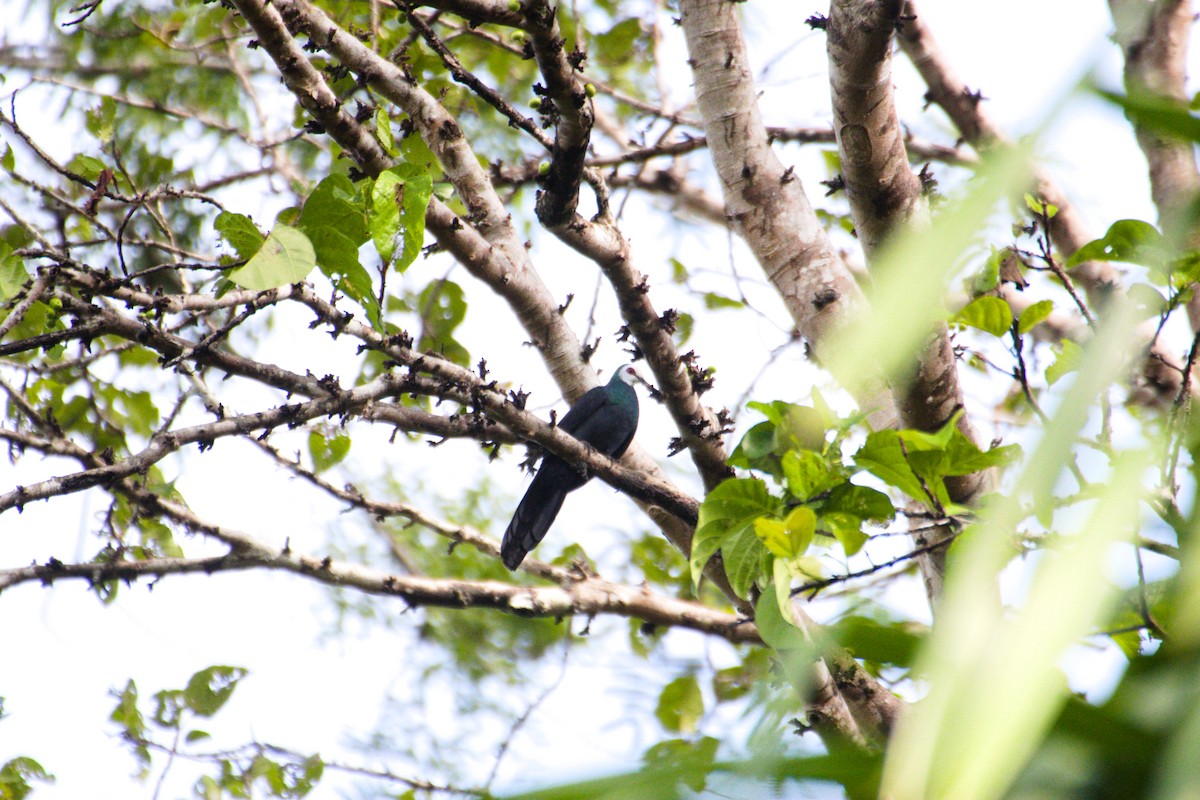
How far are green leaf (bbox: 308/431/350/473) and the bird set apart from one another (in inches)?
30.9

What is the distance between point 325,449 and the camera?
295 centimetres

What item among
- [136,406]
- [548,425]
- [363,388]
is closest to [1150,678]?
[363,388]

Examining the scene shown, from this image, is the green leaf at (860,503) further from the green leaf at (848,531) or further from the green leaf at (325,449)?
the green leaf at (325,449)

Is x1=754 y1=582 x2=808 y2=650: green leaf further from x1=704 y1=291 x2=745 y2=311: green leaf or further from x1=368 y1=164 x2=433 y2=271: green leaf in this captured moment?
x1=704 y1=291 x2=745 y2=311: green leaf

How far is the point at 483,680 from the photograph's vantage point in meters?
4.02

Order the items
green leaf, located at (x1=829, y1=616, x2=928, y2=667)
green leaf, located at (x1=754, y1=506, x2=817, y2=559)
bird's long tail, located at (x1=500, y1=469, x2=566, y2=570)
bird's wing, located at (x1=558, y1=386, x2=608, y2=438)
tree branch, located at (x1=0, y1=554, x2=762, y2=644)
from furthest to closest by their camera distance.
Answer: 1. bird's long tail, located at (x1=500, y1=469, x2=566, y2=570)
2. bird's wing, located at (x1=558, y1=386, x2=608, y2=438)
3. tree branch, located at (x1=0, y1=554, x2=762, y2=644)
4. green leaf, located at (x1=754, y1=506, x2=817, y2=559)
5. green leaf, located at (x1=829, y1=616, x2=928, y2=667)

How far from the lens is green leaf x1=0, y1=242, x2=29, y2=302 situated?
185cm

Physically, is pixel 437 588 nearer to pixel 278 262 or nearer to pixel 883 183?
pixel 278 262

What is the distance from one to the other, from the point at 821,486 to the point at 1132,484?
1.22m

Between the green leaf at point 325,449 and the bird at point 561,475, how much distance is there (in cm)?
79

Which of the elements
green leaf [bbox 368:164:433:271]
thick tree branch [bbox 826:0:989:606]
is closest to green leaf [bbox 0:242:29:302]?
green leaf [bbox 368:164:433:271]

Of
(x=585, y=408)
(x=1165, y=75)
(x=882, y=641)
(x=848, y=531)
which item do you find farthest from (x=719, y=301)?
(x=882, y=641)

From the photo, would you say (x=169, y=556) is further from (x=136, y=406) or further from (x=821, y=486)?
(x=821, y=486)

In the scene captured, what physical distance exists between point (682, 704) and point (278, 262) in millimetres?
1472
